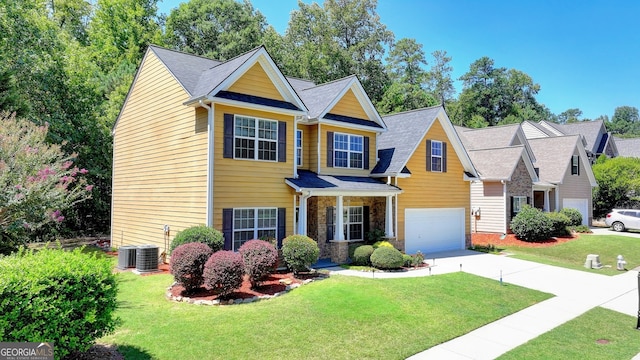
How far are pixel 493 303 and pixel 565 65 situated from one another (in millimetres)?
28792

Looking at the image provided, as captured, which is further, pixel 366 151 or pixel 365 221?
pixel 366 151

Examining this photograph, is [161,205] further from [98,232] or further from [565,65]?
[565,65]

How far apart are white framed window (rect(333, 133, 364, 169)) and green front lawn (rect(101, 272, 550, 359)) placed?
23.4 ft

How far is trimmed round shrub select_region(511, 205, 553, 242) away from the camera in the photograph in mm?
22703

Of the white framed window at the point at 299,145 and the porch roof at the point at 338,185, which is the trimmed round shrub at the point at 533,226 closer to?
the porch roof at the point at 338,185

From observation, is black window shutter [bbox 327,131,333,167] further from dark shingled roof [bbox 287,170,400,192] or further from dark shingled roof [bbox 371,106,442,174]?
dark shingled roof [bbox 371,106,442,174]

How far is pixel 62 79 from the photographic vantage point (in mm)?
23734

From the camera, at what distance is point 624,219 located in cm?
2875

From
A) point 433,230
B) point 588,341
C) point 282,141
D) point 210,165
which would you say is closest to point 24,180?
point 210,165

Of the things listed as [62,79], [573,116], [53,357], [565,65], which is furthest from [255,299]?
[573,116]

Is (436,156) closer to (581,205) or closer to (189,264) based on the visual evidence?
(189,264)

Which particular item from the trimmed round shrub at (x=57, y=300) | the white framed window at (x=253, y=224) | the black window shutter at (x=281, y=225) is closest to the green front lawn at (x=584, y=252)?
the black window shutter at (x=281, y=225)

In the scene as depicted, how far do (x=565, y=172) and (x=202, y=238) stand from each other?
2894cm

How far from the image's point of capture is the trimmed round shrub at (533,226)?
22703mm
